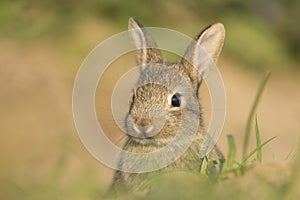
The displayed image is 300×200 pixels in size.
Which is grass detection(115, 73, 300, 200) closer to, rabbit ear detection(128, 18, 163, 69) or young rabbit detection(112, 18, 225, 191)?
young rabbit detection(112, 18, 225, 191)

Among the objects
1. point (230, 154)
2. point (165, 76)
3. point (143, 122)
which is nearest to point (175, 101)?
point (165, 76)

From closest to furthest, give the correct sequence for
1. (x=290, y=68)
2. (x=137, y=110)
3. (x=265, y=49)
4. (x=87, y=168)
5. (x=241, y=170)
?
(x=241, y=170) → (x=87, y=168) → (x=137, y=110) → (x=265, y=49) → (x=290, y=68)

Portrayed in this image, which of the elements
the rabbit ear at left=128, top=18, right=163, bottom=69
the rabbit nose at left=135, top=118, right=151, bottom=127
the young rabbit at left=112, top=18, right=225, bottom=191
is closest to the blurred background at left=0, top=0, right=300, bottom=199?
the rabbit ear at left=128, top=18, right=163, bottom=69

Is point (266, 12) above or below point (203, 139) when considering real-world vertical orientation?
above

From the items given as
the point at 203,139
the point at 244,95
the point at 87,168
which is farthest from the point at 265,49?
the point at 87,168

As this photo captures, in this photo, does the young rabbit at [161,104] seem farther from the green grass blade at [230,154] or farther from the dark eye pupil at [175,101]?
the green grass blade at [230,154]

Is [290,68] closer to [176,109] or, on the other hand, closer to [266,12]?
[266,12]
